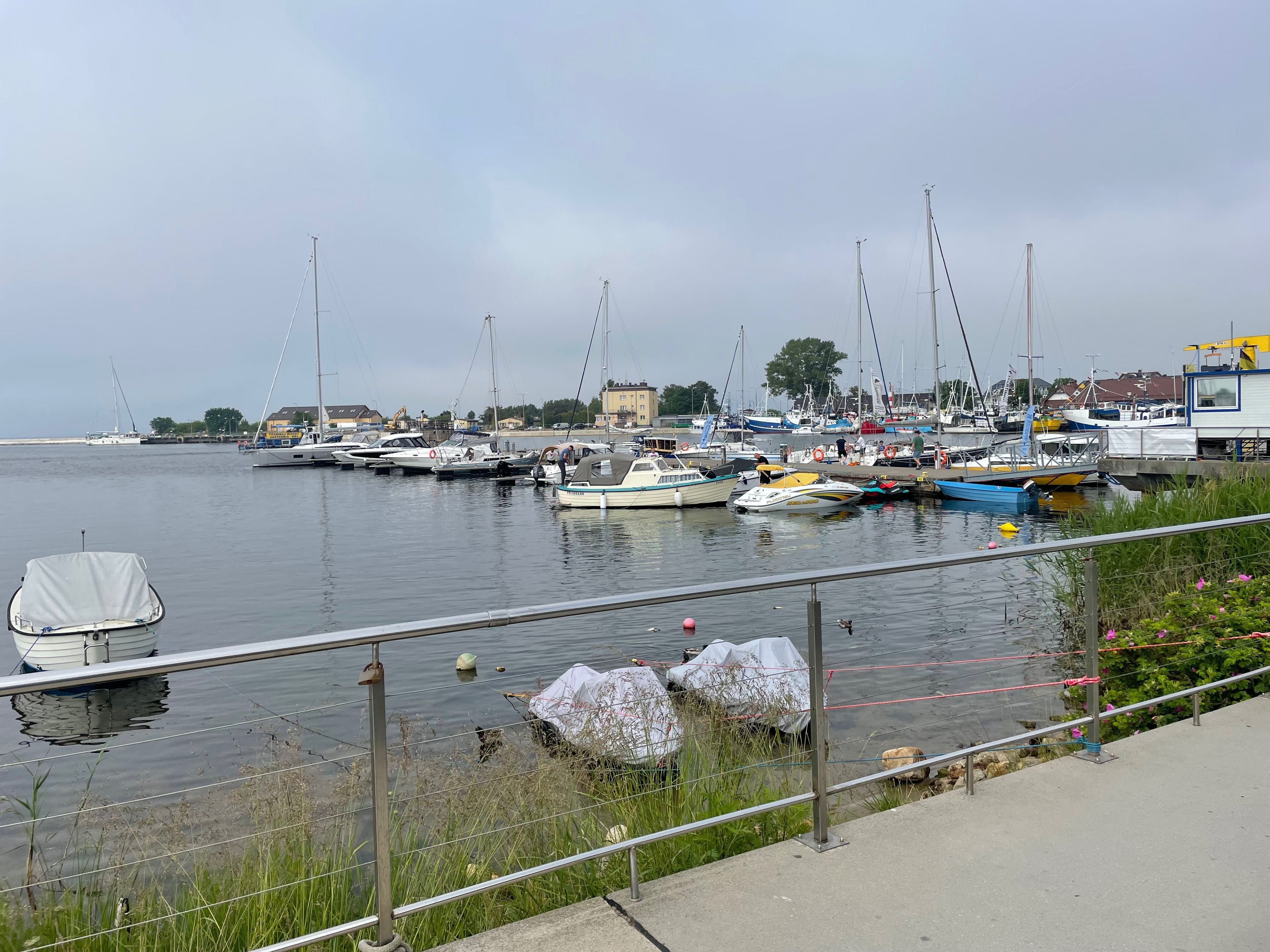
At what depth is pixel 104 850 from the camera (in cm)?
686

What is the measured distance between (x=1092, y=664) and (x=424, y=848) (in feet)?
10.8

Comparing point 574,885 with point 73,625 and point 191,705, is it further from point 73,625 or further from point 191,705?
point 73,625

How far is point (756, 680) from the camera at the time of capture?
22.5 ft

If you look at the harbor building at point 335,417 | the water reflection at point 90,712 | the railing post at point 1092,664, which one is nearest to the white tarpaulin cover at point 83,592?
the water reflection at point 90,712

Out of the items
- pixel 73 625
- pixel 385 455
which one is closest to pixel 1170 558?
pixel 73 625

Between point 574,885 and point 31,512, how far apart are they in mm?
53878

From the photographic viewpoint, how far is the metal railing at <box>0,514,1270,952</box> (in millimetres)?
2549

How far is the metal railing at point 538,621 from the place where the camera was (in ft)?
8.36

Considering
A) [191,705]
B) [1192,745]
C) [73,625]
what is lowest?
[191,705]

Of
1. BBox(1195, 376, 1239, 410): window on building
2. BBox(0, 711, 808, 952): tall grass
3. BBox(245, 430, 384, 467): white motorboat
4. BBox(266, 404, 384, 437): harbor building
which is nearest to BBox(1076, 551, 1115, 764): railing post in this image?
BBox(0, 711, 808, 952): tall grass

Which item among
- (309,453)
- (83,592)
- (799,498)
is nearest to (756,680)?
(83,592)

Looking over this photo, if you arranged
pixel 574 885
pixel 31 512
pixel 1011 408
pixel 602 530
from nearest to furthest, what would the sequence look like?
pixel 574 885
pixel 602 530
pixel 31 512
pixel 1011 408

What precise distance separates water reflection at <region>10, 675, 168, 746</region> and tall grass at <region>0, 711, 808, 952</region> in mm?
6724

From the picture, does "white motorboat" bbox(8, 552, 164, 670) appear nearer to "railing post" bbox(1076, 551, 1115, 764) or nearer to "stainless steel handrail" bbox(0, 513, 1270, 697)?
"stainless steel handrail" bbox(0, 513, 1270, 697)
